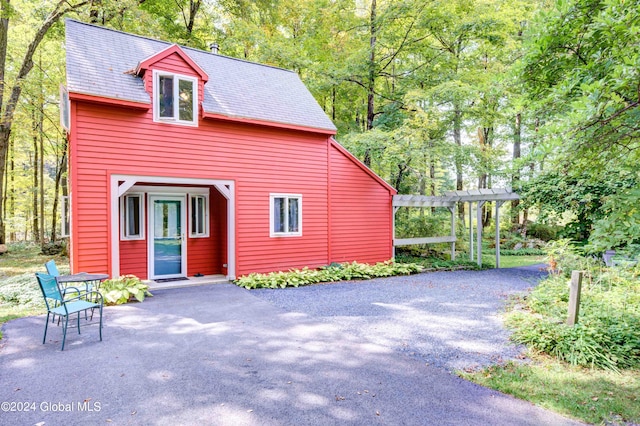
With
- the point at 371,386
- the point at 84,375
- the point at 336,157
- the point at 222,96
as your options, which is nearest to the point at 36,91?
the point at 222,96

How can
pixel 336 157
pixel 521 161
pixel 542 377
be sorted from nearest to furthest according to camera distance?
1. pixel 542 377
2. pixel 521 161
3. pixel 336 157

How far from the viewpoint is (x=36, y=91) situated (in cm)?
1404

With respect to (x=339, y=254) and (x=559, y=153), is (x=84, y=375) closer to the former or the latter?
(x=559, y=153)

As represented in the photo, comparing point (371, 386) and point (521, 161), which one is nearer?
point (371, 386)

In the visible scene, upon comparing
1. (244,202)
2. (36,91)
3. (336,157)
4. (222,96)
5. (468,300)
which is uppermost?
(36,91)

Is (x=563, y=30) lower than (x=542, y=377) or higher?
higher

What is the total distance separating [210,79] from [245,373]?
795 centimetres

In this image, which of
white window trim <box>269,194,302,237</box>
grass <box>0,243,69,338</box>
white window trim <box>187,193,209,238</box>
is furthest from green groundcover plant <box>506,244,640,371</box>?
grass <box>0,243,69,338</box>

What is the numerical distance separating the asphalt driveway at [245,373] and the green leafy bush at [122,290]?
0.34 metres

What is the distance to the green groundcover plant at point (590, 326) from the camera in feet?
13.0

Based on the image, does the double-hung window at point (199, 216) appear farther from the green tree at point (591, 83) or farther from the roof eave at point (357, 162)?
the green tree at point (591, 83)

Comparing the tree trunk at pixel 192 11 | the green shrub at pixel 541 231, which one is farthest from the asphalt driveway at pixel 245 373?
the green shrub at pixel 541 231

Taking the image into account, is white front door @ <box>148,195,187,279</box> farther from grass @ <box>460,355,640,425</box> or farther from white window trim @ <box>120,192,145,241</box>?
grass @ <box>460,355,640,425</box>

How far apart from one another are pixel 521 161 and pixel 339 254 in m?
7.12
